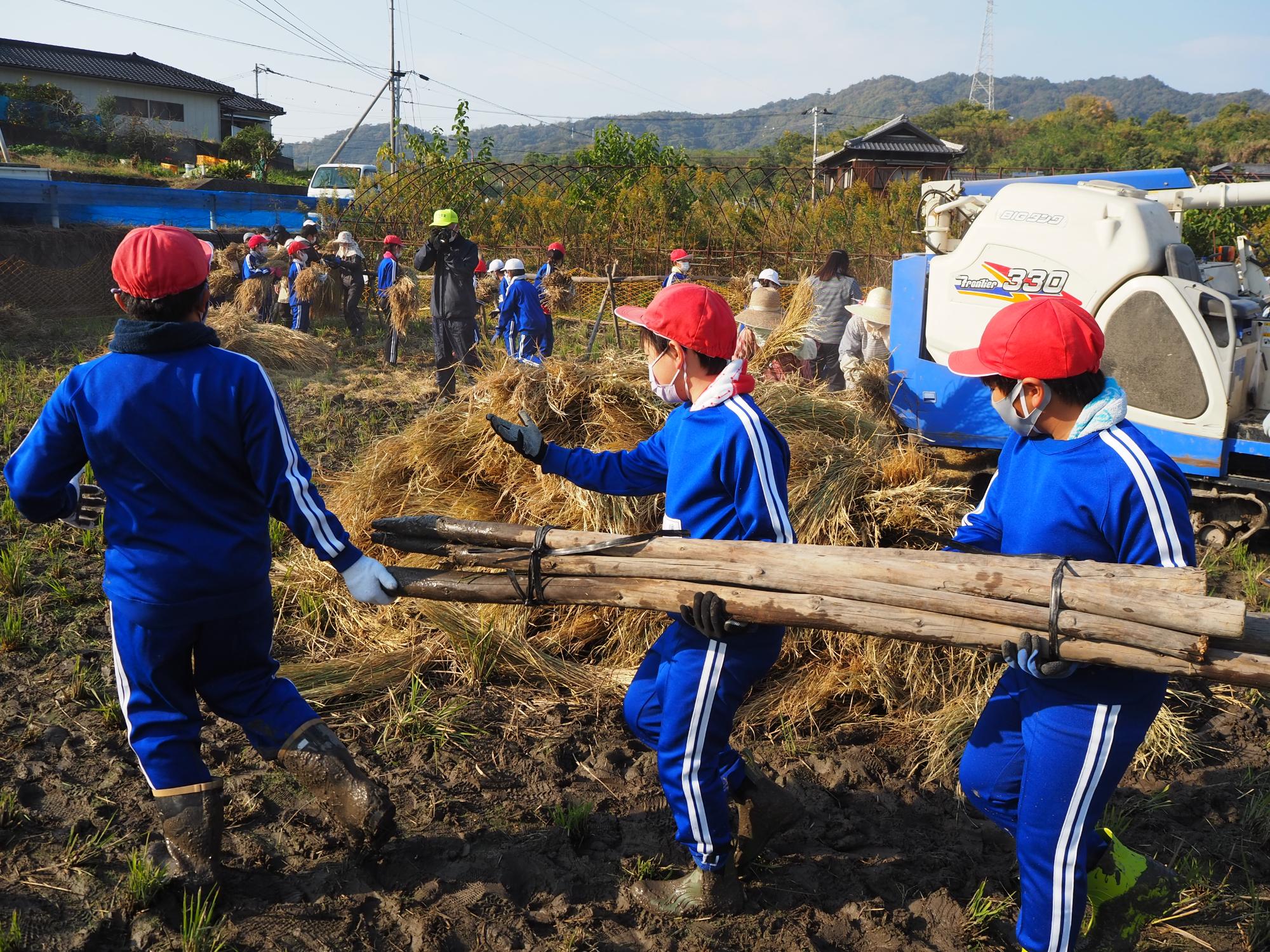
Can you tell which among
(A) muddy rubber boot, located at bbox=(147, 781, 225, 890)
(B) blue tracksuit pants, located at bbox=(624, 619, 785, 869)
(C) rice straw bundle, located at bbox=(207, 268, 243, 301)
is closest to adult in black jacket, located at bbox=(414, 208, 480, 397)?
(C) rice straw bundle, located at bbox=(207, 268, 243, 301)

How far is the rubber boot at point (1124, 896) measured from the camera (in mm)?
2637

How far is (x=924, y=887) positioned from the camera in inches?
118

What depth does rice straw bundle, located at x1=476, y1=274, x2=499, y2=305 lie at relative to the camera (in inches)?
557

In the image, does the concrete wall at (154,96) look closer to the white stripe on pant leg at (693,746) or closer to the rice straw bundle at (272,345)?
the rice straw bundle at (272,345)

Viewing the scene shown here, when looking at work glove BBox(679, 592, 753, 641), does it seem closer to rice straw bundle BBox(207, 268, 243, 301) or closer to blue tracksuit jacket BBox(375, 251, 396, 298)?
blue tracksuit jacket BBox(375, 251, 396, 298)

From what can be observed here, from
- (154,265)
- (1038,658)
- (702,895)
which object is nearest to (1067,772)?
(1038,658)

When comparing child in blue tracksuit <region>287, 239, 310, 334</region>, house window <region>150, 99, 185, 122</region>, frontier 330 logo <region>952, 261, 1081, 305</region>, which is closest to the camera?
frontier 330 logo <region>952, 261, 1081, 305</region>

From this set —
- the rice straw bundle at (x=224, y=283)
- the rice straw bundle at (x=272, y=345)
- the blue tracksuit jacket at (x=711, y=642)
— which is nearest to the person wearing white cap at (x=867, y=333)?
the blue tracksuit jacket at (x=711, y=642)

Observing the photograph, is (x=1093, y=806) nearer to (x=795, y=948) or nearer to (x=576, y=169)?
(x=795, y=948)

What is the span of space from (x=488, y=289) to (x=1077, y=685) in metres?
13.1

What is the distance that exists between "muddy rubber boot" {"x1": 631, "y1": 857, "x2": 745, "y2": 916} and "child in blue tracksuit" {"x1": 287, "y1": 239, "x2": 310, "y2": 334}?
11.7m

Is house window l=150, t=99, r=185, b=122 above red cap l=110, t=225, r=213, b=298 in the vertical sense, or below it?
above

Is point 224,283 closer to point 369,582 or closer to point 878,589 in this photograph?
point 369,582

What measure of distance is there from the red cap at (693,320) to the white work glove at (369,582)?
1016mm
